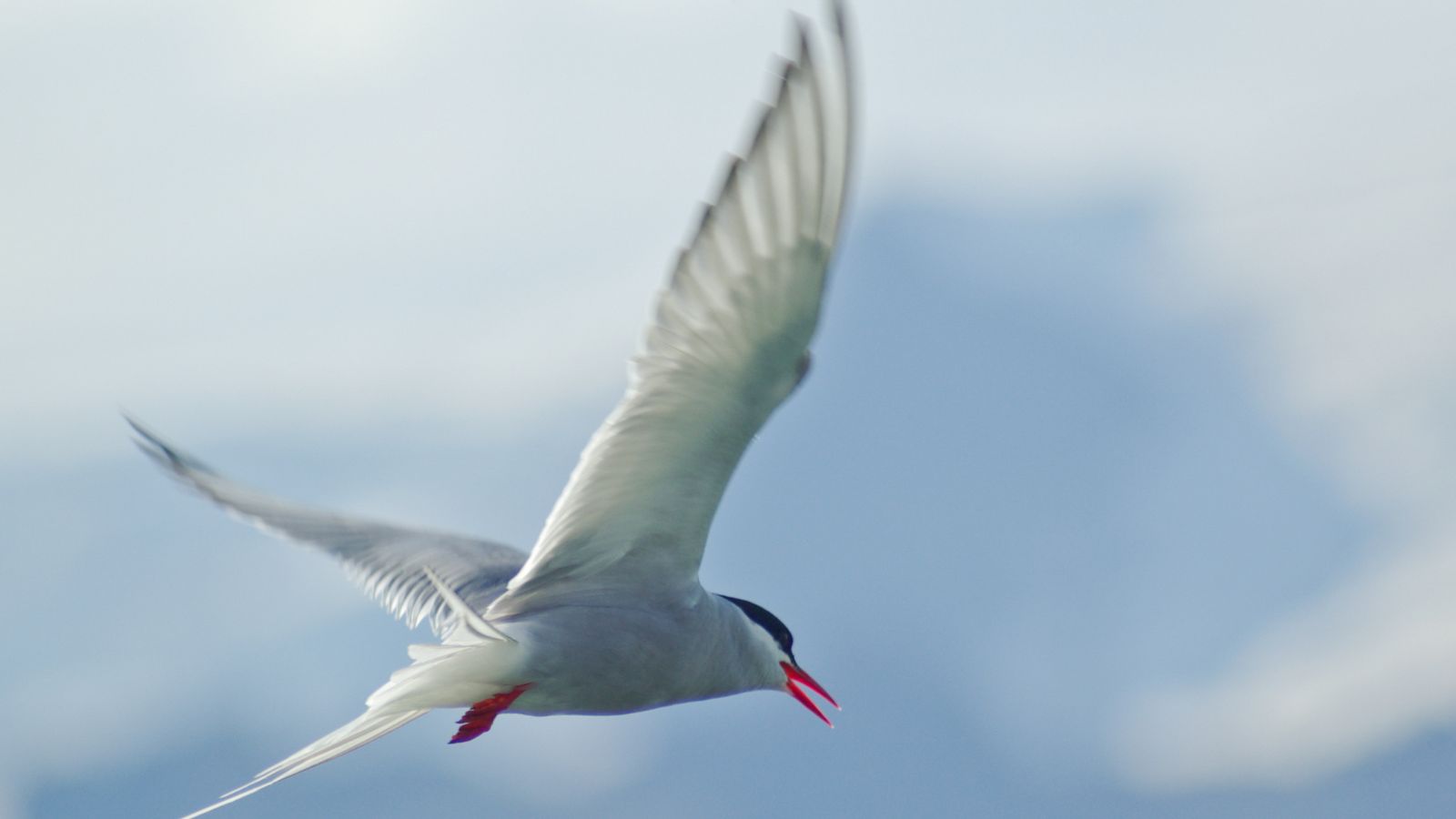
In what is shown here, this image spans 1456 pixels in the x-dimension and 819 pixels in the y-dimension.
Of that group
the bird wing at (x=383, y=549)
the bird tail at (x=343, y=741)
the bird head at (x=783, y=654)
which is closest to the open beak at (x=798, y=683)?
the bird head at (x=783, y=654)

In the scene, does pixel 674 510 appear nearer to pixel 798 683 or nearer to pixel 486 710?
pixel 486 710

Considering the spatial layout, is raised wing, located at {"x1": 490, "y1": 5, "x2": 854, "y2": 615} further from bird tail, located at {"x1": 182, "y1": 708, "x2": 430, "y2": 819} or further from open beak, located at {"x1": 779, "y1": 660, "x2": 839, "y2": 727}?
open beak, located at {"x1": 779, "y1": 660, "x2": 839, "y2": 727}

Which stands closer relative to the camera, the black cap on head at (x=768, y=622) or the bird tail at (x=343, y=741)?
the bird tail at (x=343, y=741)

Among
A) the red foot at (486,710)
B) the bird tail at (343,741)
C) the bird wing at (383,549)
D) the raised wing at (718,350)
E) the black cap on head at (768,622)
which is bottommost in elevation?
the bird tail at (343,741)

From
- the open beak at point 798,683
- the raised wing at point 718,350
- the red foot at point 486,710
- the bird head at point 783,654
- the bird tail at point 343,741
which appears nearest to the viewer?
the raised wing at point 718,350

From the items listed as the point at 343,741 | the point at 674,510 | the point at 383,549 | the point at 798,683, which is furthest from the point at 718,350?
the point at 383,549

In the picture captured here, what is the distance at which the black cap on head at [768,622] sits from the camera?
5945 mm

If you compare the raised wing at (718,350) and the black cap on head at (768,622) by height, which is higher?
the raised wing at (718,350)

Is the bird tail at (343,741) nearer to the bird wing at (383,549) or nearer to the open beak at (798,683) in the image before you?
the bird wing at (383,549)

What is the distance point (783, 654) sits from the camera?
Answer: 19.8 ft

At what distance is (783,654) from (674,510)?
1.43 metres

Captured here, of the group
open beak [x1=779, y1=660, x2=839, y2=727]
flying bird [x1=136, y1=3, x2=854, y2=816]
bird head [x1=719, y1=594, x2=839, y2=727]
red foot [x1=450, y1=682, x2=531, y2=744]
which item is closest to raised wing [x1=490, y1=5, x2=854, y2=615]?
flying bird [x1=136, y1=3, x2=854, y2=816]

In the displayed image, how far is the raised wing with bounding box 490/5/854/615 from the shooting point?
152 inches

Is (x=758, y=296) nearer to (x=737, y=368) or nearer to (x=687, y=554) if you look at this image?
(x=737, y=368)
